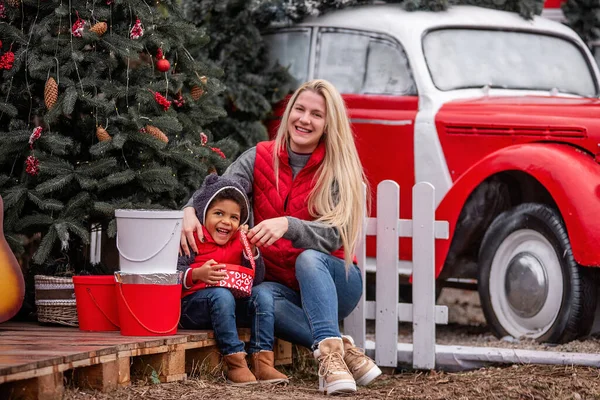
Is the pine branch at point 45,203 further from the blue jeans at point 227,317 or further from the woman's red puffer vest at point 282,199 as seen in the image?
the woman's red puffer vest at point 282,199

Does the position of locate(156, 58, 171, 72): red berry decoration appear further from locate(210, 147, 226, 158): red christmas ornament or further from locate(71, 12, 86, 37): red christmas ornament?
locate(210, 147, 226, 158): red christmas ornament

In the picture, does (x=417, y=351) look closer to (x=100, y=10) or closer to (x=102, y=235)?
(x=102, y=235)

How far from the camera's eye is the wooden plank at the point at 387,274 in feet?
20.2

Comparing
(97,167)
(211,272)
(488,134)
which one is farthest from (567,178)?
(97,167)

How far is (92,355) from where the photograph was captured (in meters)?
4.52

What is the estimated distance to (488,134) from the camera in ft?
22.3

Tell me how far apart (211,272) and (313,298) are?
1.62ft

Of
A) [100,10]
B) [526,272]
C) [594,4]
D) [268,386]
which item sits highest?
[594,4]

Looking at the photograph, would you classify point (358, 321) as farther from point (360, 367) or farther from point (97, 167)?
point (97, 167)

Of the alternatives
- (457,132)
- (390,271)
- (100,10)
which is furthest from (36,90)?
(457,132)

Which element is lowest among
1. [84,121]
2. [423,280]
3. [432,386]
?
[432,386]

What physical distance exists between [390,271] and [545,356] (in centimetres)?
99

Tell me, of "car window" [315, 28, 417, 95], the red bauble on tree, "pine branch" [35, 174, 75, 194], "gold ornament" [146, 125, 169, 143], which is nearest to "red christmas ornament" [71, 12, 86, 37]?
the red bauble on tree

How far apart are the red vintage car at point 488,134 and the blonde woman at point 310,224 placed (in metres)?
1.29
